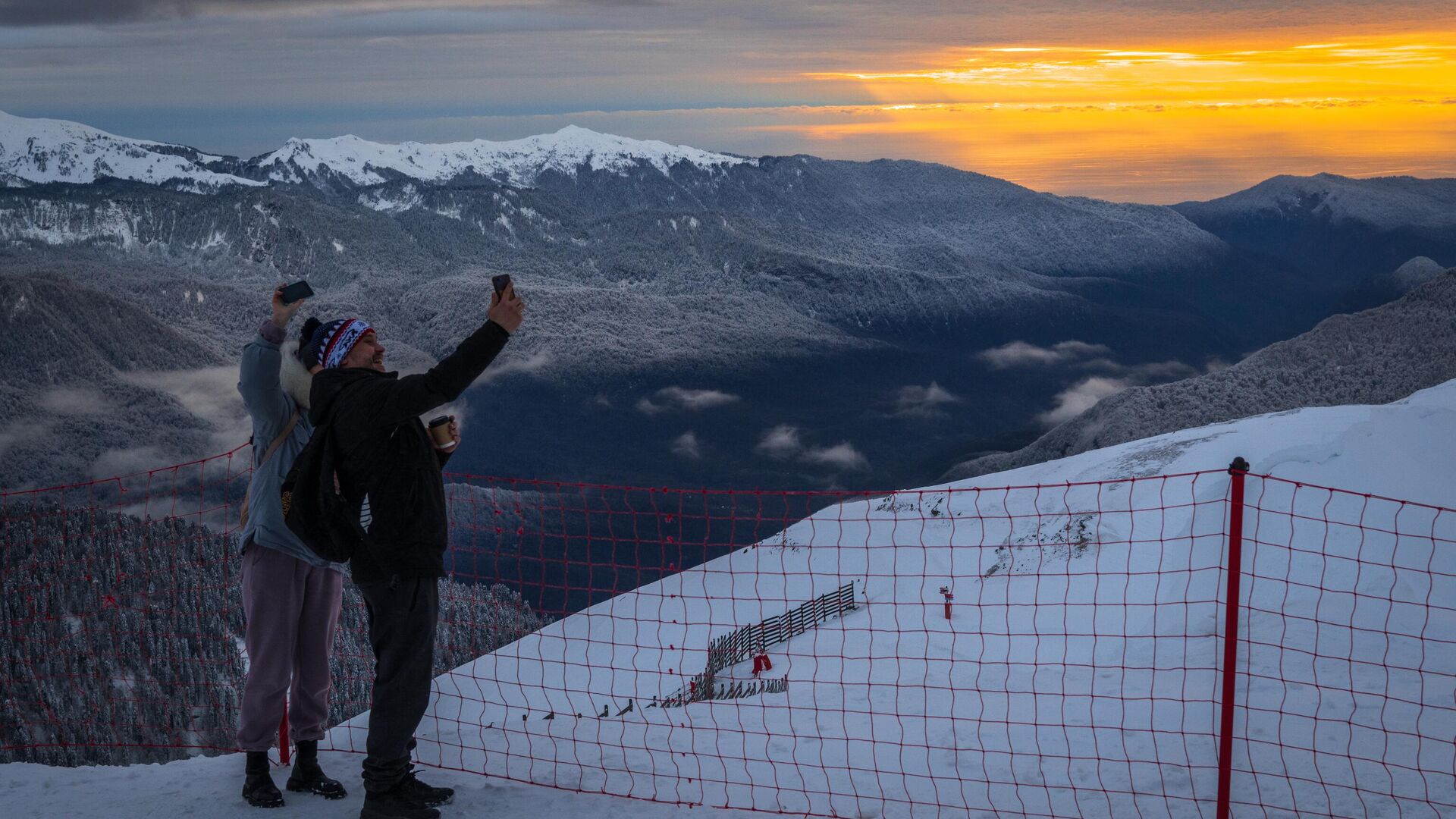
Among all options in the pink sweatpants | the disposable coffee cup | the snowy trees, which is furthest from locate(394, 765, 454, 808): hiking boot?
the snowy trees

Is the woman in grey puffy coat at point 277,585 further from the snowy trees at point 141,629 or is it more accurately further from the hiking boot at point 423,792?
the snowy trees at point 141,629

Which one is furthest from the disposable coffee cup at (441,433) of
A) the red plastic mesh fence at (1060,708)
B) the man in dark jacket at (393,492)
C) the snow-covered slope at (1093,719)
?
the snow-covered slope at (1093,719)

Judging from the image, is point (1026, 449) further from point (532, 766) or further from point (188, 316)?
point (188, 316)

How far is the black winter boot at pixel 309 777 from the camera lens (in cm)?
485

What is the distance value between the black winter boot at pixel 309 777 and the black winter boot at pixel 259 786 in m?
0.11

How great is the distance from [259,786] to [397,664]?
3.36 feet

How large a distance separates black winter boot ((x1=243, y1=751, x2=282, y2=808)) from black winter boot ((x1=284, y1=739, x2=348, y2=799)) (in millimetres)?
105

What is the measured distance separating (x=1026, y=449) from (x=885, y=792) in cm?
8203

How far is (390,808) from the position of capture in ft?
14.8

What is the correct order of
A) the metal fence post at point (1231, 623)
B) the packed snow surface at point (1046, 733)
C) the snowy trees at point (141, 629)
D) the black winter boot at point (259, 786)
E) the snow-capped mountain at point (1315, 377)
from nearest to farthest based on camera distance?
1. the metal fence post at point (1231, 623)
2. the black winter boot at point (259, 786)
3. the packed snow surface at point (1046, 733)
4. the snowy trees at point (141, 629)
5. the snow-capped mountain at point (1315, 377)

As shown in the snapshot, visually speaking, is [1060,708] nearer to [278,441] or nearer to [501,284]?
[501,284]

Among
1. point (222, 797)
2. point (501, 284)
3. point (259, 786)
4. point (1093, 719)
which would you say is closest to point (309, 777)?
point (259, 786)

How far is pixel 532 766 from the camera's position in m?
5.37

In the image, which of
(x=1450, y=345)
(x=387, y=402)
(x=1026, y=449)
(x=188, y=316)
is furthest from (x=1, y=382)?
(x=387, y=402)
